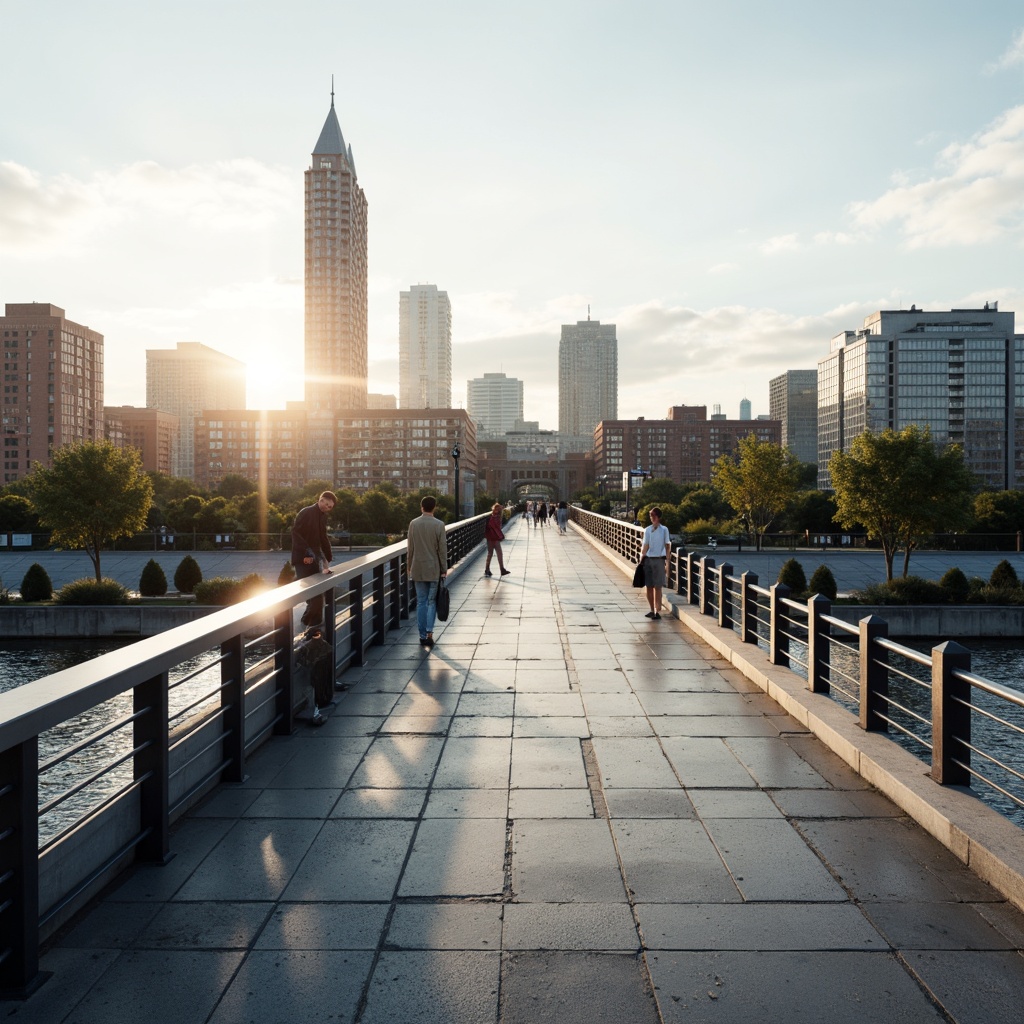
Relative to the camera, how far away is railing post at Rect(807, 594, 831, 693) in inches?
314

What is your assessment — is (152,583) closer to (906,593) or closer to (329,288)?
(906,593)

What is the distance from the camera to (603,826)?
498cm

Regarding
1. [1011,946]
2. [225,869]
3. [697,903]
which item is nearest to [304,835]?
[225,869]

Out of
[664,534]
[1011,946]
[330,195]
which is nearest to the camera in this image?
[1011,946]

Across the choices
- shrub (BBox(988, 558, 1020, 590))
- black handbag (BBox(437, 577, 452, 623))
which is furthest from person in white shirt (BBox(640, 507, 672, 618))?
shrub (BBox(988, 558, 1020, 590))

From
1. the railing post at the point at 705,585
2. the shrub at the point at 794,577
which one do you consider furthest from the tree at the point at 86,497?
the railing post at the point at 705,585

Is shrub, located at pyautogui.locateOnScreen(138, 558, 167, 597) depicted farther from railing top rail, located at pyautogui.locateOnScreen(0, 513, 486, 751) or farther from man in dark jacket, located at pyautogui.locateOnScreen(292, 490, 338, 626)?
railing top rail, located at pyautogui.locateOnScreen(0, 513, 486, 751)

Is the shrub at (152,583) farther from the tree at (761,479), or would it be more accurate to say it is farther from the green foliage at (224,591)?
the tree at (761,479)

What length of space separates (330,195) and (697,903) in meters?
178

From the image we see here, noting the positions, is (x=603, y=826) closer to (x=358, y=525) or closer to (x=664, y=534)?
(x=664, y=534)

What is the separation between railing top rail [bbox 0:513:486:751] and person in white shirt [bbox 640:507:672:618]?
7.97 m

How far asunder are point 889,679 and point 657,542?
3.86m

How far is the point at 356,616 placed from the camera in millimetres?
9758

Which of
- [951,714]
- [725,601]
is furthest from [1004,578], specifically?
[951,714]
